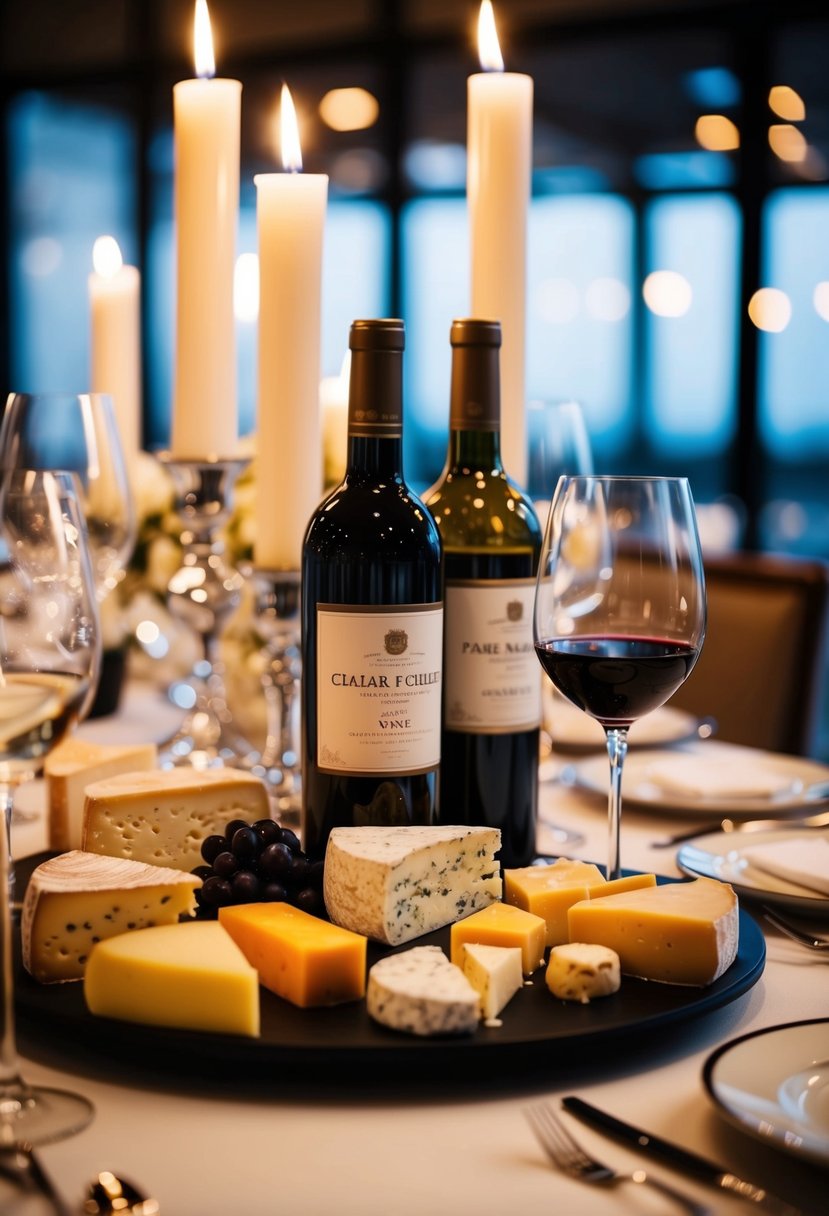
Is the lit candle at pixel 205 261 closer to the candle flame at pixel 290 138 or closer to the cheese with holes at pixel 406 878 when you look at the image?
the candle flame at pixel 290 138

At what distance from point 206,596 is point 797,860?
0.75 metres

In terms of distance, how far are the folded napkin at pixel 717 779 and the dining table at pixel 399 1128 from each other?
0.56 metres

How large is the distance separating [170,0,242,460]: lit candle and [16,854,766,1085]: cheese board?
2.49ft

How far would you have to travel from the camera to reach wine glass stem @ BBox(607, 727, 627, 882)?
1.04 m

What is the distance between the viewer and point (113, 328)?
2016mm

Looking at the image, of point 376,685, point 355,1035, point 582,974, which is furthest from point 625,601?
point 355,1035

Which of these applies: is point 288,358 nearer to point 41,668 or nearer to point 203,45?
point 203,45

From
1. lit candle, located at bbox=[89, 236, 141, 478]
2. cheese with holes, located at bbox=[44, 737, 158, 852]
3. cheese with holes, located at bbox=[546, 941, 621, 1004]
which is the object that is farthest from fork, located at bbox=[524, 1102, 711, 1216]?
lit candle, located at bbox=[89, 236, 141, 478]

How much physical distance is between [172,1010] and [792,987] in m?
0.46

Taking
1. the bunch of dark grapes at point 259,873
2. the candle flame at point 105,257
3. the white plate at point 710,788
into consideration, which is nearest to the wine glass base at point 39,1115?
the bunch of dark grapes at point 259,873

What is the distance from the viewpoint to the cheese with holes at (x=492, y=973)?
841mm

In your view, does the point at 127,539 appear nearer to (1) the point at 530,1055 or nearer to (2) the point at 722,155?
(1) the point at 530,1055

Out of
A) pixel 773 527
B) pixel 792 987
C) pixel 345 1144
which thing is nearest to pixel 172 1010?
pixel 345 1144

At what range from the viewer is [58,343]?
6957 millimetres
